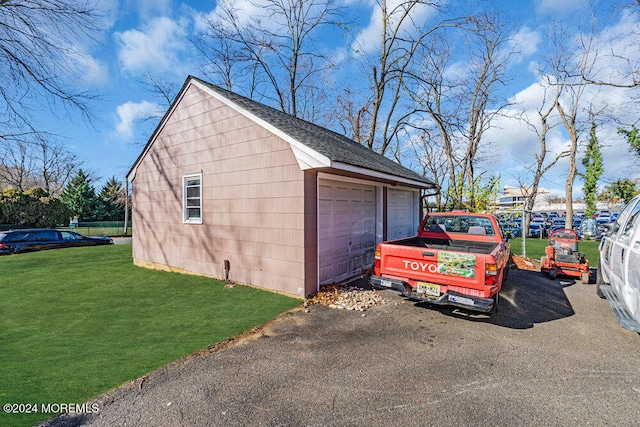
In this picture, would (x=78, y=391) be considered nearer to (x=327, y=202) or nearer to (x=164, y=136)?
(x=327, y=202)

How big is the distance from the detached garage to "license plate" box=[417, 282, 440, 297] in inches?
93.7

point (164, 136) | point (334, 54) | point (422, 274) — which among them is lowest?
point (422, 274)

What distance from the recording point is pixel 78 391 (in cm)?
301

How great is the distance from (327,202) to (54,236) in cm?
1688

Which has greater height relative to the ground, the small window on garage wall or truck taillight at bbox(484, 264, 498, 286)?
the small window on garage wall

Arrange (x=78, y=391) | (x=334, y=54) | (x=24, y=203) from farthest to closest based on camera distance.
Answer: (x=24, y=203) → (x=334, y=54) → (x=78, y=391)

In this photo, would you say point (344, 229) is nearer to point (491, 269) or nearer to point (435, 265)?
point (435, 265)

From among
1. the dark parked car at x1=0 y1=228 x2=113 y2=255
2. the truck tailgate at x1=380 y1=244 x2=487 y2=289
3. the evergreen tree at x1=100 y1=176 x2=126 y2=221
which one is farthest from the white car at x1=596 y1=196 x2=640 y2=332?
the evergreen tree at x1=100 y1=176 x2=126 y2=221

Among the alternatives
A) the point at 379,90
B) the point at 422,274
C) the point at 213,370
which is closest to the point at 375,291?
the point at 422,274

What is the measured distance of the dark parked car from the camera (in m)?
13.8

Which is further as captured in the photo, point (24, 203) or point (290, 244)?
point (24, 203)

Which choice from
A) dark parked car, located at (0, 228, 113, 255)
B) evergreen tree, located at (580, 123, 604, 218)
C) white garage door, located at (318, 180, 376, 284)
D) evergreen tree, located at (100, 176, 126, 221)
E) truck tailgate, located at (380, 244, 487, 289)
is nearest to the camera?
truck tailgate, located at (380, 244, 487, 289)

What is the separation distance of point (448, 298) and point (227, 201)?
5.80m

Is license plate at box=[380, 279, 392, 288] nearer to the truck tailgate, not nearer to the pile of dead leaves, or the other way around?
the truck tailgate
